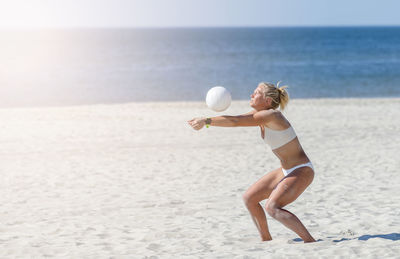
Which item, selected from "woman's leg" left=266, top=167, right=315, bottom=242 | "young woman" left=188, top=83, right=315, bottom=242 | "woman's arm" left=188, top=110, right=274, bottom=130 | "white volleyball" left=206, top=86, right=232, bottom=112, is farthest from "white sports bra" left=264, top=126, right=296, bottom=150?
"white volleyball" left=206, top=86, right=232, bottom=112

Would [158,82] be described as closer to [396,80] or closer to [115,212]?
[396,80]

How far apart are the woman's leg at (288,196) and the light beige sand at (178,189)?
0.22 meters

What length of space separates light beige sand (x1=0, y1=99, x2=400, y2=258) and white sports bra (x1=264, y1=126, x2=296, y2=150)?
0.86 meters

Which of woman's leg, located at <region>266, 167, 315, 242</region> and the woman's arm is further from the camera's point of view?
woman's leg, located at <region>266, 167, 315, 242</region>

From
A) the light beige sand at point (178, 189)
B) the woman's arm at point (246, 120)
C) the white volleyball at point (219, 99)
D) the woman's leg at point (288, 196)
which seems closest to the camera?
the woman's arm at point (246, 120)

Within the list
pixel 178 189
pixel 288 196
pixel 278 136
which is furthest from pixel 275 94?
pixel 178 189

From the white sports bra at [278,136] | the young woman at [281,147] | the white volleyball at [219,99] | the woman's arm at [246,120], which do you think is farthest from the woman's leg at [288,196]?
the white volleyball at [219,99]

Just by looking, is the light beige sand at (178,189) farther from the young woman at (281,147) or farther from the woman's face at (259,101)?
the woman's face at (259,101)

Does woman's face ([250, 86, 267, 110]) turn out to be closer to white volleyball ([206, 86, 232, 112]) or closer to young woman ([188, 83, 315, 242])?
young woman ([188, 83, 315, 242])

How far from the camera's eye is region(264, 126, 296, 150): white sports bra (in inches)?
187

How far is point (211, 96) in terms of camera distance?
4.93 meters

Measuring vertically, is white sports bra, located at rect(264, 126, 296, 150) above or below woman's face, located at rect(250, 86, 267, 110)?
below

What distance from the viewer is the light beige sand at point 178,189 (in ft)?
16.8

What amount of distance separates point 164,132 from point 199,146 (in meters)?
1.86
